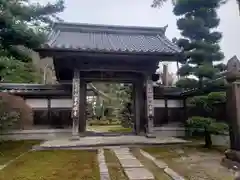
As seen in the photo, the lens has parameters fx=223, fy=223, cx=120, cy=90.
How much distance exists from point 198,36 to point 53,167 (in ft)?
24.7

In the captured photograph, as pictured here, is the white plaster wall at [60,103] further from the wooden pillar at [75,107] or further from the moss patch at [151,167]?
the moss patch at [151,167]

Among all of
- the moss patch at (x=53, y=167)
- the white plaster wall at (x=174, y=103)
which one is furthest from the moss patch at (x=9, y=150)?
A: the white plaster wall at (x=174, y=103)

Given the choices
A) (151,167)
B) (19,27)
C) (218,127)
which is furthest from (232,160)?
(19,27)

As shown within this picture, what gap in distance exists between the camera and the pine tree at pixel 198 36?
8.71 meters

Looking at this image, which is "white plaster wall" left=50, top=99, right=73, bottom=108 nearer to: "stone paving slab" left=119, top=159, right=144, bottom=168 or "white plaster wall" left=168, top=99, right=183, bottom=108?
"white plaster wall" left=168, top=99, right=183, bottom=108

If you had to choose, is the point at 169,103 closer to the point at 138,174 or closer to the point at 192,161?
the point at 192,161

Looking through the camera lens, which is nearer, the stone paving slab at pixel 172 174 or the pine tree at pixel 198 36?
the stone paving slab at pixel 172 174

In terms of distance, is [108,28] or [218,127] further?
[108,28]

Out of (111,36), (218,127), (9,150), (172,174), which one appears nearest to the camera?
(172,174)

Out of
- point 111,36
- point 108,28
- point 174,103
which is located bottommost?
point 174,103

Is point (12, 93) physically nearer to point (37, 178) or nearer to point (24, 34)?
point (24, 34)

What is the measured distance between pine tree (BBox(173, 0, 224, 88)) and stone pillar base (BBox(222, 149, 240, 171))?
4.13 metres

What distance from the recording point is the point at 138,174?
13.6 ft

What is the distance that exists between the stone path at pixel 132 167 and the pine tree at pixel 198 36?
13.6 feet
